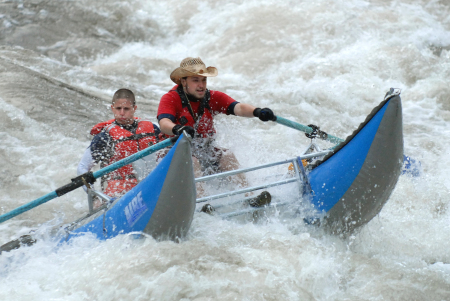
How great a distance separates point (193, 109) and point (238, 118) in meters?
3.56

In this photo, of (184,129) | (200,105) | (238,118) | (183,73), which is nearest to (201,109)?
(200,105)

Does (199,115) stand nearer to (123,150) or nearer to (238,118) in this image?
(123,150)

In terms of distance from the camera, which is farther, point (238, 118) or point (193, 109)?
point (238, 118)

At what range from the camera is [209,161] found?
4047 millimetres

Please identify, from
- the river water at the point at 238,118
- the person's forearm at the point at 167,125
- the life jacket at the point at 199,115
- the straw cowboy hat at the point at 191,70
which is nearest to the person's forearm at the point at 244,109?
the life jacket at the point at 199,115

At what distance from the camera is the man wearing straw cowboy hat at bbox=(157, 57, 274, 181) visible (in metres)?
3.91

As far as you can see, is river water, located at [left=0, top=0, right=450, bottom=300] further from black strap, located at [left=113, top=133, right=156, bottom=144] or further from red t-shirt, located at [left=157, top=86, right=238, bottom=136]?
black strap, located at [left=113, top=133, right=156, bottom=144]

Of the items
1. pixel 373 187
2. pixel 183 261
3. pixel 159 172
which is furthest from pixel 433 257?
pixel 159 172

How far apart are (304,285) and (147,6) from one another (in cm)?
978

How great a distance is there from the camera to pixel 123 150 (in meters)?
4.07

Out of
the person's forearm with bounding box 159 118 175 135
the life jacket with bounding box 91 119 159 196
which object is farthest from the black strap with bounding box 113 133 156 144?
the person's forearm with bounding box 159 118 175 135

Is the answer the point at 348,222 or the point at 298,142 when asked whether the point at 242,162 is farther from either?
the point at 298,142

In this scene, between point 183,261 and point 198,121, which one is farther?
point 198,121

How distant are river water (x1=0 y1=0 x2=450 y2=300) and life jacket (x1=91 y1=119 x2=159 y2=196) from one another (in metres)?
0.63
